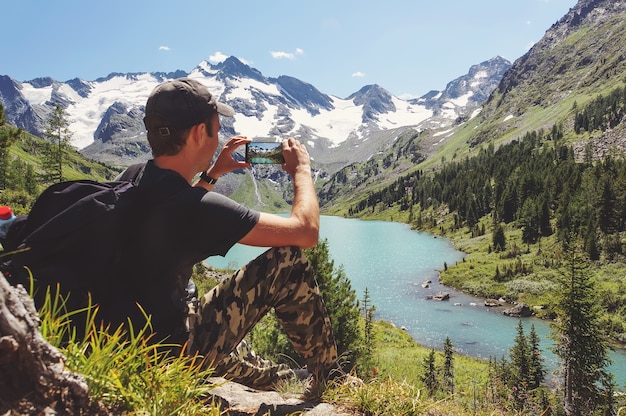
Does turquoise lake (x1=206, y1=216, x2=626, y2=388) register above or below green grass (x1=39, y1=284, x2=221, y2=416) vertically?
below

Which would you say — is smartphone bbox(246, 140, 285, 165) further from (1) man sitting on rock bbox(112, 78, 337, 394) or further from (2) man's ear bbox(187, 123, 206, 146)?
(2) man's ear bbox(187, 123, 206, 146)

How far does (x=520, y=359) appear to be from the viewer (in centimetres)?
2950

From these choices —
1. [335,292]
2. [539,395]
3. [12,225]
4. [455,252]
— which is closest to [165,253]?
[12,225]

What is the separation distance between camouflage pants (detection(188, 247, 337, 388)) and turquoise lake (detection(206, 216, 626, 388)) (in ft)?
52.2

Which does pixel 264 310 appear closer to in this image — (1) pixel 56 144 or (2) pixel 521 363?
(2) pixel 521 363

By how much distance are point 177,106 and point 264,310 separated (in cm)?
196

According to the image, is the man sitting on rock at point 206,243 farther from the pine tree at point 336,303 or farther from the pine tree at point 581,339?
the pine tree at point 581,339

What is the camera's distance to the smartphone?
3.98 meters

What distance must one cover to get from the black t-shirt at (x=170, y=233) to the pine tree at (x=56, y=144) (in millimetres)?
56749

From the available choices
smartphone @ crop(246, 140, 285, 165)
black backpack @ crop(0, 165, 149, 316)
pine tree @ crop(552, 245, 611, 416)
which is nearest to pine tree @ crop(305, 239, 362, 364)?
smartphone @ crop(246, 140, 285, 165)

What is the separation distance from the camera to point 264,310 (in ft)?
12.7

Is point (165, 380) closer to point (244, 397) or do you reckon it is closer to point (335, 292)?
point (244, 397)

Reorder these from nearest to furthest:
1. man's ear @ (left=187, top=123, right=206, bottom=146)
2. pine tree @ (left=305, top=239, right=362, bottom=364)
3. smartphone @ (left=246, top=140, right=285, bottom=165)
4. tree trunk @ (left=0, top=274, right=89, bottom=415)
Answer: tree trunk @ (left=0, top=274, right=89, bottom=415) → man's ear @ (left=187, top=123, right=206, bottom=146) → smartphone @ (left=246, top=140, right=285, bottom=165) → pine tree @ (left=305, top=239, right=362, bottom=364)

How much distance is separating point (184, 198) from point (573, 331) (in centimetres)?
2800
